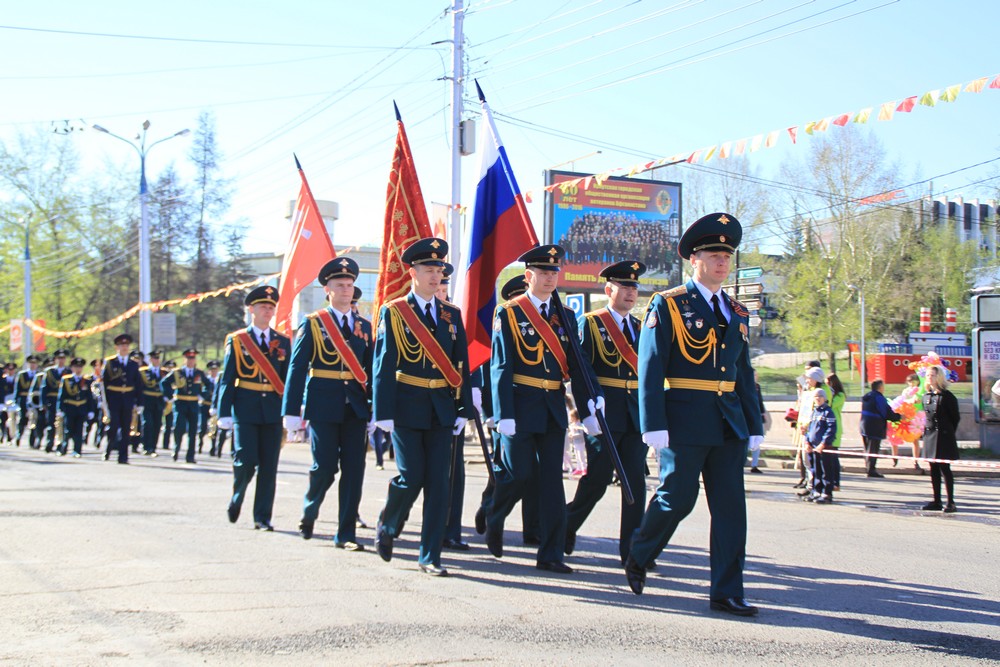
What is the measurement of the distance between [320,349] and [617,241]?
24212 millimetres

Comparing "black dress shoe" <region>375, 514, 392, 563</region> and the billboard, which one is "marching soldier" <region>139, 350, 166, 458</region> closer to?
the billboard

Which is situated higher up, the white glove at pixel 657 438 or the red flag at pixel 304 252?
the red flag at pixel 304 252

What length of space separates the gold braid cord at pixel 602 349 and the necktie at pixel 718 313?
69.8 inches

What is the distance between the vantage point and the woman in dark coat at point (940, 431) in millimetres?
11492

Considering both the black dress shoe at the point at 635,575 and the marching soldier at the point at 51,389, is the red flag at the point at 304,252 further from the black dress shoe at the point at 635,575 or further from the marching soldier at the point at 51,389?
the marching soldier at the point at 51,389

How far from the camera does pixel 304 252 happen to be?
37.0 ft

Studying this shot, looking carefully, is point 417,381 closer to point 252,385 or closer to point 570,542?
point 570,542

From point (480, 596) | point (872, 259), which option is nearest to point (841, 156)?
point (872, 259)

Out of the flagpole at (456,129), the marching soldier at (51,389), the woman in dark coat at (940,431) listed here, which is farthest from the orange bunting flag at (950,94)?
the marching soldier at (51,389)

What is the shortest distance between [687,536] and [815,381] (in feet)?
16.7

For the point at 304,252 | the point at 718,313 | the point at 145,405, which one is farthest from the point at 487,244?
the point at 145,405

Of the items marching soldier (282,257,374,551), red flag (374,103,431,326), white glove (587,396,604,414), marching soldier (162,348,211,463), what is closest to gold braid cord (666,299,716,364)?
white glove (587,396,604,414)

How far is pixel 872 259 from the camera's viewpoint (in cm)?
4778

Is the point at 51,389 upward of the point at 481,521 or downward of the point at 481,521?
upward
